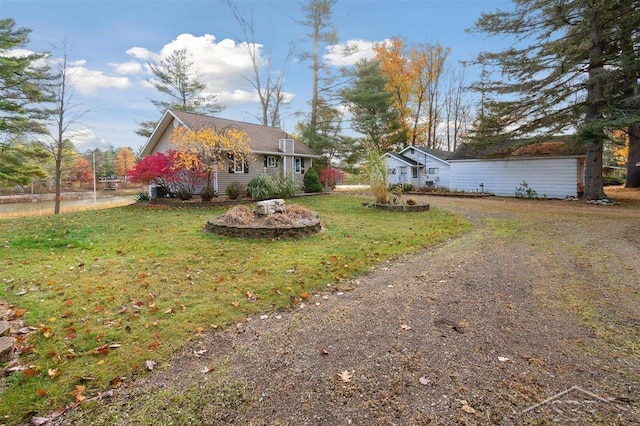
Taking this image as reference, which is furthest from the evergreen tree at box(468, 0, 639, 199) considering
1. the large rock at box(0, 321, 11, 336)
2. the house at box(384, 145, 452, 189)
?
the large rock at box(0, 321, 11, 336)

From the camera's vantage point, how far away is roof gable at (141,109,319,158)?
53.6 ft

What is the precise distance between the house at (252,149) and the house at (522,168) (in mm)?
10657

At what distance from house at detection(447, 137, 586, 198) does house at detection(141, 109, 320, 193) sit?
10.7 m

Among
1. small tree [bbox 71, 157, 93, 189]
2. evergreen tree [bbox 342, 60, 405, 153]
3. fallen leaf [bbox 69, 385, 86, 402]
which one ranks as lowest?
fallen leaf [bbox 69, 385, 86, 402]

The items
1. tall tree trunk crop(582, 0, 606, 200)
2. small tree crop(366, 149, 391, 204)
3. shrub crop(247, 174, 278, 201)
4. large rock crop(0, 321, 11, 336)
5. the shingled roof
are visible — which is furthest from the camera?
the shingled roof

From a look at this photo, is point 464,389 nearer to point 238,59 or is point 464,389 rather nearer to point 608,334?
point 608,334

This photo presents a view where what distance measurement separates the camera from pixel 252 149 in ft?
57.4

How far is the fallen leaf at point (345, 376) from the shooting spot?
2.29 m

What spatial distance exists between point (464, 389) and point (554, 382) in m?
0.68

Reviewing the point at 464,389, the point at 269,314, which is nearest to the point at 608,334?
the point at 464,389

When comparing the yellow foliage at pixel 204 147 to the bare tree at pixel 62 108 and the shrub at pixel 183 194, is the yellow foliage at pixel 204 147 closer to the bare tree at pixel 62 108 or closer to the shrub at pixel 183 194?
the shrub at pixel 183 194

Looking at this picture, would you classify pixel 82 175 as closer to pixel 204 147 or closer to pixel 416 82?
pixel 204 147

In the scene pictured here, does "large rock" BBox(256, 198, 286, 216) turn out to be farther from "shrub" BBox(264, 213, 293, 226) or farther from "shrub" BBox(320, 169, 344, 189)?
"shrub" BBox(320, 169, 344, 189)

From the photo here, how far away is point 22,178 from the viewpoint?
53.9 feet
